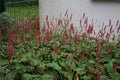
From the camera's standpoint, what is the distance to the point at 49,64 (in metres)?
3.51

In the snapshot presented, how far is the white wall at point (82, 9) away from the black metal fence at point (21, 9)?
12.7 feet

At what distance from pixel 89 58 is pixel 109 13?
5.78 feet

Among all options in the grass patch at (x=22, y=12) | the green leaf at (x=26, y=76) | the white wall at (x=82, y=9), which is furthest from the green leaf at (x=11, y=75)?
the grass patch at (x=22, y=12)

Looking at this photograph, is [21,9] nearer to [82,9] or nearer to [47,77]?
[82,9]

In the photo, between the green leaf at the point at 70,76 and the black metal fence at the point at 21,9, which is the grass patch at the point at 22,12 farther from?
the green leaf at the point at 70,76

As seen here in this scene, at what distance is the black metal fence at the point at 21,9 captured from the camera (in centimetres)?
1020

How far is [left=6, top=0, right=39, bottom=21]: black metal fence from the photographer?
1020 cm

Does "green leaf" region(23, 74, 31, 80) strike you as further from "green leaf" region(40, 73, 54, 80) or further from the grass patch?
the grass patch

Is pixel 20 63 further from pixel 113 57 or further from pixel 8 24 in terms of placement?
pixel 8 24

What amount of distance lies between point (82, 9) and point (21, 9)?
513 cm

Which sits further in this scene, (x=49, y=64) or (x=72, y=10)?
(x=72, y=10)

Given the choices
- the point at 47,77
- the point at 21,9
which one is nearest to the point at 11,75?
the point at 47,77

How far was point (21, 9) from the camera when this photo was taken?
1044 cm

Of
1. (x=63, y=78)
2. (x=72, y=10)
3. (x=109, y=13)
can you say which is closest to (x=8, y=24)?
(x=72, y=10)
